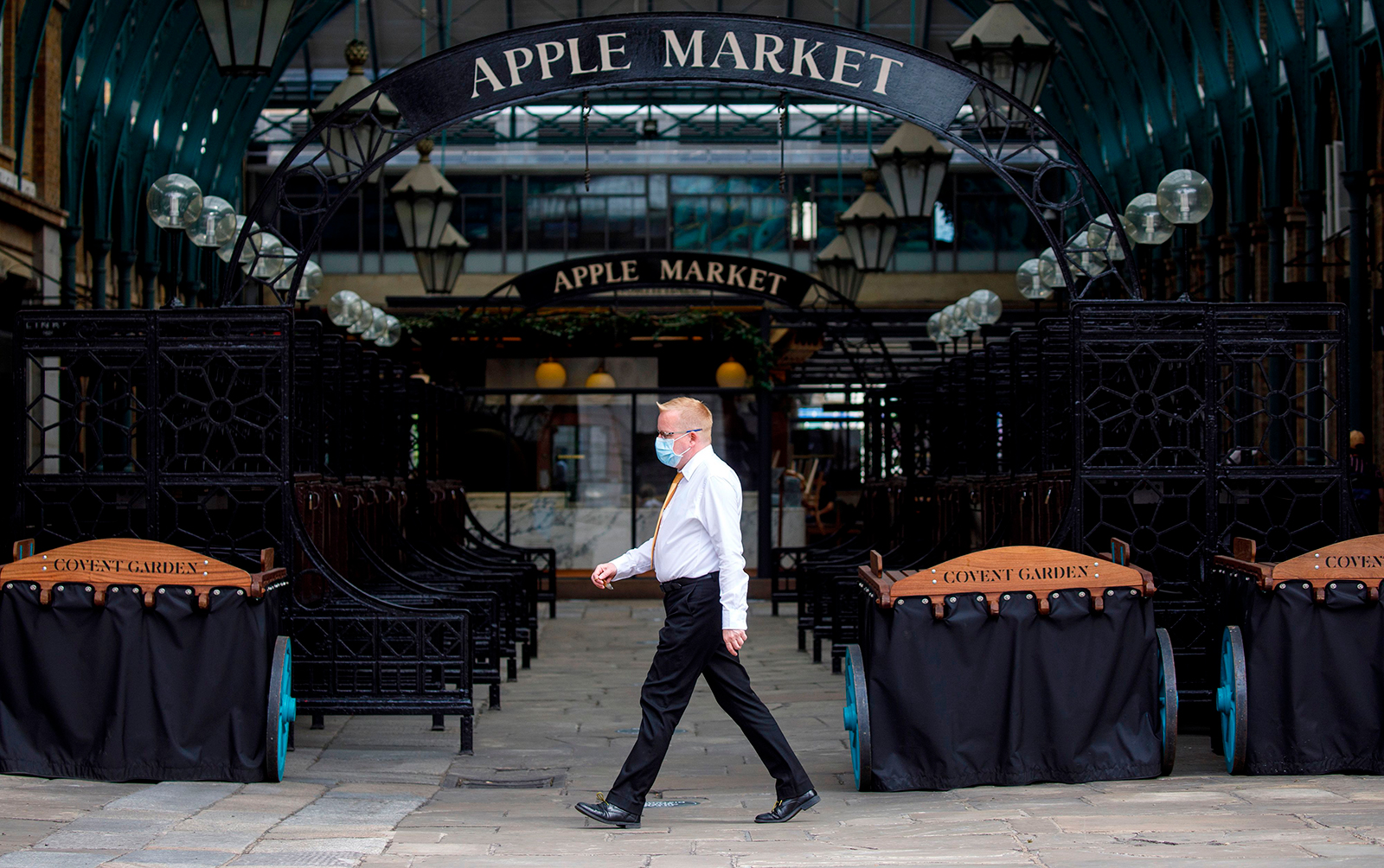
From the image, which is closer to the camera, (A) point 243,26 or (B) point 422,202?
(A) point 243,26

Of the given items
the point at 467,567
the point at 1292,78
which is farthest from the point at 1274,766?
the point at 1292,78

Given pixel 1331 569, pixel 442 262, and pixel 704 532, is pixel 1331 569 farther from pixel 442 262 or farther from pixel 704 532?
pixel 442 262

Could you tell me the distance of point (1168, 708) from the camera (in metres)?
7.47

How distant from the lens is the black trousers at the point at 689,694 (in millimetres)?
6570

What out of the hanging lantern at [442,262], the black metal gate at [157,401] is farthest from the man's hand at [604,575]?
the hanging lantern at [442,262]

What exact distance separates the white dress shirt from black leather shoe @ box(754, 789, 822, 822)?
78 cm

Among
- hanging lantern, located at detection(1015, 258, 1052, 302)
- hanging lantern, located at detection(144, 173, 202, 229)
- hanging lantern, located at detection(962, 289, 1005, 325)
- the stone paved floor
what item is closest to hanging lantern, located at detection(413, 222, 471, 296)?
hanging lantern, located at detection(144, 173, 202, 229)

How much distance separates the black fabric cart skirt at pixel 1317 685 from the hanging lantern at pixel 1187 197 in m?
5.34

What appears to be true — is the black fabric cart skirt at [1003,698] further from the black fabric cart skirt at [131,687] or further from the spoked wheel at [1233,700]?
the black fabric cart skirt at [131,687]

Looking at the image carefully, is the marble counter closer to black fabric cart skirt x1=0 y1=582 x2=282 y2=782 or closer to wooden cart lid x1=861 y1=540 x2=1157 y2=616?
black fabric cart skirt x1=0 y1=582 x2=282 y2=782

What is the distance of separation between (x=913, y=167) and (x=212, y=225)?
613 cm

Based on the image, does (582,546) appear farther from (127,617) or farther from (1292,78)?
(127,617)

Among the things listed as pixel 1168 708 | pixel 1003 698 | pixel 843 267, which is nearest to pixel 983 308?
pixel 843 267

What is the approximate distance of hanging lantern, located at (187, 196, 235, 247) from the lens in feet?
42.7
